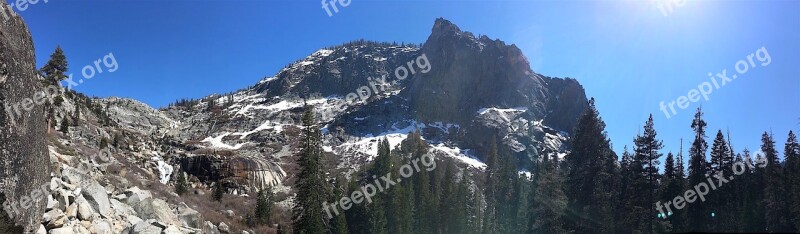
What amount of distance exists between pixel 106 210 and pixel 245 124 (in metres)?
166

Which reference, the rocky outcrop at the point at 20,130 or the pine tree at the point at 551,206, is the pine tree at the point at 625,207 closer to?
the pine tree at the point at 551,206

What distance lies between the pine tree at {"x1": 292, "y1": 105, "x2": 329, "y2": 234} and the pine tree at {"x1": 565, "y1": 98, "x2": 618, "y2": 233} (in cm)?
2389

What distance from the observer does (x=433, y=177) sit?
3255 inches

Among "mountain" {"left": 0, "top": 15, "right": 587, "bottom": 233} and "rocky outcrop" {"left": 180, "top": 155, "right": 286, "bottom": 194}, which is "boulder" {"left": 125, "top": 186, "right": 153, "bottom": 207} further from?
"rocky outcrop" {"left": 180, "top": 155, "right": 286, "bottom": 194}

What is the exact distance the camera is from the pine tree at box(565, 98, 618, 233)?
40.0 m

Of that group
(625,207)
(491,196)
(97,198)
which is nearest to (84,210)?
(97,198)

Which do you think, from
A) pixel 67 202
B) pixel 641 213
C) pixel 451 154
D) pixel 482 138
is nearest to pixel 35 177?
pixel 67 202

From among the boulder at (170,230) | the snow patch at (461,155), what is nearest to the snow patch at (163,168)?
the boulder at (170,230)

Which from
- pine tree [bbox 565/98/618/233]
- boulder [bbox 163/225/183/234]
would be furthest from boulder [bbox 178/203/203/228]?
pine tree [bbox 565/98/618/233]

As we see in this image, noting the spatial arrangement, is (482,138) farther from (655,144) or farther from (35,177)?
(35,177)

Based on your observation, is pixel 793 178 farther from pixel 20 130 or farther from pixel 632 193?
pixel 20 130

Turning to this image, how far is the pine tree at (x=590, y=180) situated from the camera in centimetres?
3997

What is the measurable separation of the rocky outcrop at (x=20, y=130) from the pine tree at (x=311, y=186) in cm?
1818

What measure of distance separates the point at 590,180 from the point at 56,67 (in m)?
60.4
